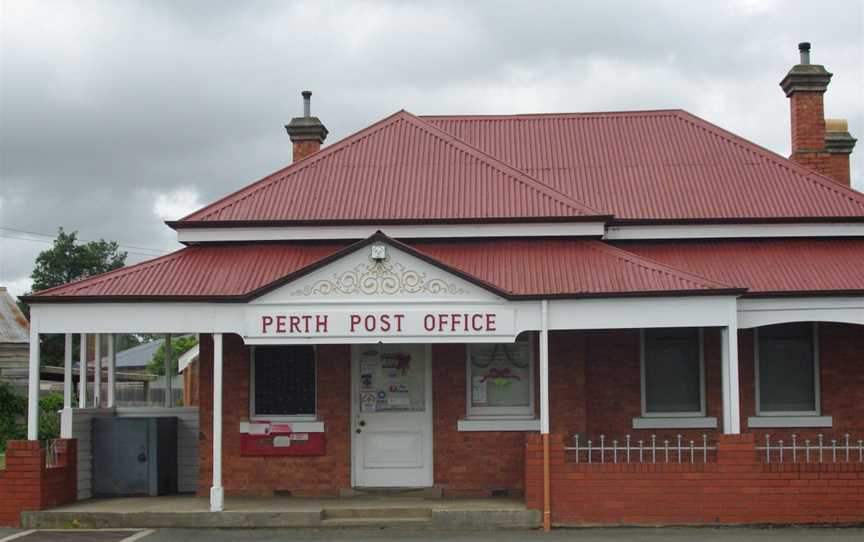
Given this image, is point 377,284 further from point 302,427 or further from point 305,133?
point 305,133

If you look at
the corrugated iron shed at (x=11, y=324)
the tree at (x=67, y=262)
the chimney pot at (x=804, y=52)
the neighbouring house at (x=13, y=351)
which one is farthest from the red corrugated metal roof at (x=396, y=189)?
the tree at (x=67, y=262)

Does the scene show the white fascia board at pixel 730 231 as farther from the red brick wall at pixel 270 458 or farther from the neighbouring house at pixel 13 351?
the neighbouring house at pixel 13 351

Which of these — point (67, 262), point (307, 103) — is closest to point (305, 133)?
point (307, 103)

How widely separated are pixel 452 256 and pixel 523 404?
229 centimetres

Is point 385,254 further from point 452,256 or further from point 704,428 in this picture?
point 704,428

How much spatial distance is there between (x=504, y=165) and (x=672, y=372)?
392 centimetres

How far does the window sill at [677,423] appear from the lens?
49.7 ft

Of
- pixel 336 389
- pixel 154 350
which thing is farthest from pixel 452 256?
pixel 154 350

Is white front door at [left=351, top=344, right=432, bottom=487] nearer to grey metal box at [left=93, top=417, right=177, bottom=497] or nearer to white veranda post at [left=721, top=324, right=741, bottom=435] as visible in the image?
grey metal box at [left=93, top=417, right=177, bottom=497]

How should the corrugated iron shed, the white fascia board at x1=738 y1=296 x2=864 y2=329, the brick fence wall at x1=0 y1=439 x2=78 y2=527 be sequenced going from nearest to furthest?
the brick fence wall at x1=0 y1=439 x2=78 y2=527
the white fascia board at x1=738 y1=296 x2=864 y2=329
the corrugated iron shed

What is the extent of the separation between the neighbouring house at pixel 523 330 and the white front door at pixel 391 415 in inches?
1.2

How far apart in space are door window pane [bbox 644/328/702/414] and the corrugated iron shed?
19.8 m

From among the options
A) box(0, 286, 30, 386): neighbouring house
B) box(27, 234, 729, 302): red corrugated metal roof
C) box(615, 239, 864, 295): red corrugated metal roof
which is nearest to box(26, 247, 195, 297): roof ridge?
box(27, 234, 729, 302): red corrugated metal roof

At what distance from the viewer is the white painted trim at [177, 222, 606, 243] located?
14812 mm
